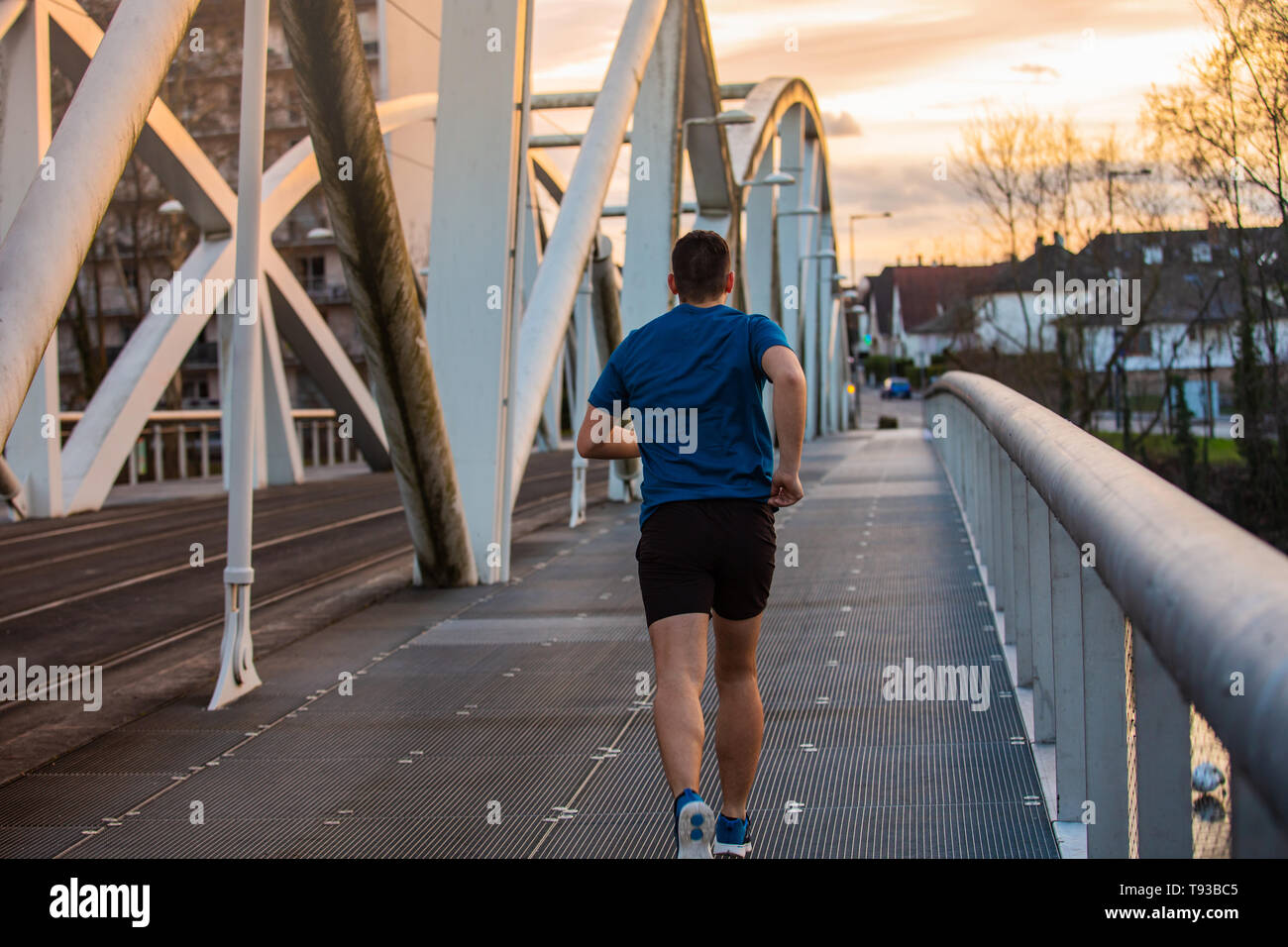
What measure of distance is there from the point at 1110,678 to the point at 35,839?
3497 mm

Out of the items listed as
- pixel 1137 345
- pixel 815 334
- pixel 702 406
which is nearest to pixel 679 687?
pixel 702 406

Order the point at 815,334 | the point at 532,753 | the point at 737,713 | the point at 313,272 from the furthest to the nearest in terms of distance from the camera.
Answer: the point at 313,272 → the point at 815,334 → the point at 532,753 → the point at 737,713

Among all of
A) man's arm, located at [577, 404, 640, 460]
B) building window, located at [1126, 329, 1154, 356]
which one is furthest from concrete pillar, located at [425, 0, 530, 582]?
building window, located at [1126, 329, 1154, 356]

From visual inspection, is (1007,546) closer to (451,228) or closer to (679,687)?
(679,687)

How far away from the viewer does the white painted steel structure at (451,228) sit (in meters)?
5.98

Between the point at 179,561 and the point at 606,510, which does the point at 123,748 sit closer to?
the point at 179,561

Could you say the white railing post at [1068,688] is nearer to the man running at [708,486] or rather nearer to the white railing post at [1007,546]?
the man running at [708,486]

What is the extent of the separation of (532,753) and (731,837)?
185 centimetres

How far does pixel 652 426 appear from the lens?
4422 mm

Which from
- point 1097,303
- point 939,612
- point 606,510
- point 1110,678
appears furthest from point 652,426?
point 1097,303

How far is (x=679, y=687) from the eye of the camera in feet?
14.0

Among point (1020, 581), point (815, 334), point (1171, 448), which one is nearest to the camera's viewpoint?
point (1020, 581)

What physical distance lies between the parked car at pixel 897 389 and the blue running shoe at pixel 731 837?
380 feet

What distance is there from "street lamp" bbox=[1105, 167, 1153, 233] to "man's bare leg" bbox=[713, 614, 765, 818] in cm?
3515
